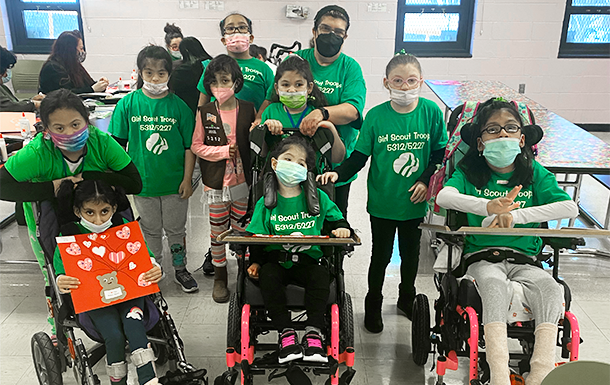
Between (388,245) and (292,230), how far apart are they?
618mm

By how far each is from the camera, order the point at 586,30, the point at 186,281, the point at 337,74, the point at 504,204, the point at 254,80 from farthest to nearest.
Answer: the point at 586,30
the point at 186,281
the point at 254,80
the point at 337,74
the point at 504,204

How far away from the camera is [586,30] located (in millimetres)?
6785

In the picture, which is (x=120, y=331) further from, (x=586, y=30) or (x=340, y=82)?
(x=586, y=30)

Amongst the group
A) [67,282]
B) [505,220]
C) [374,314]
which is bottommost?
[374,314]

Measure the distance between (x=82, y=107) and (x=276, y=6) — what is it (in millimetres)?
4743

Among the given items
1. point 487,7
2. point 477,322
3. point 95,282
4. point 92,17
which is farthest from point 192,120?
point 487,7

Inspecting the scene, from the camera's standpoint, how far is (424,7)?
670 centimetres

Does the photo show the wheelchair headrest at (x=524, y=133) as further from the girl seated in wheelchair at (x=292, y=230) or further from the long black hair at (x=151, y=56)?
the long black hair at (x=151, y=56)

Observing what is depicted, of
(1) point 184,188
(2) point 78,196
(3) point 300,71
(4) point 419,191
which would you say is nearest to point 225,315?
(1) point 184,188

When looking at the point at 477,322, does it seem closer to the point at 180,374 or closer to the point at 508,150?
the point at 508,150

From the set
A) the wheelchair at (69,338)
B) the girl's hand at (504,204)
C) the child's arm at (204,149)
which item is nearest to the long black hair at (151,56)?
the child's arm at (204,149)

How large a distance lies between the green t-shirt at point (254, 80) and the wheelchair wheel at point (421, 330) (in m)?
1.50

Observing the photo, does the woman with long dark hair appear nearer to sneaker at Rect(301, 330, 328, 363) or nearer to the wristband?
the wristband

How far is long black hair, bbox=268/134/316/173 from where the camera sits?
241 cm
